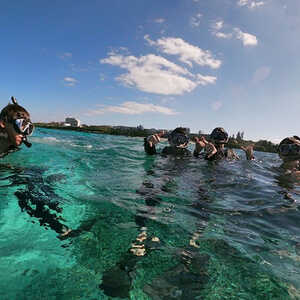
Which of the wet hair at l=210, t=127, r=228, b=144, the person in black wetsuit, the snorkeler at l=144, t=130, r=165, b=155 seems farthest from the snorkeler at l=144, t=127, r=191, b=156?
the person in black wetsuit

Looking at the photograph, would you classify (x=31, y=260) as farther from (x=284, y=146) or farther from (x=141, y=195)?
(x=284, y=146)

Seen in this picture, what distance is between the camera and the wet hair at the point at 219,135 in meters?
9.58

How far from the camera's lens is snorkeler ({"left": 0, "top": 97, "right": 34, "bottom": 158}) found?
169 inches

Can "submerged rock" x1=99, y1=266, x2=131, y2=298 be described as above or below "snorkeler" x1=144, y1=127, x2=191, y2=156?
below

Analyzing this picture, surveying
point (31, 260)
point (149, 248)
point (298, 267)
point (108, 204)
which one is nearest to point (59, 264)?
point (31, 260)

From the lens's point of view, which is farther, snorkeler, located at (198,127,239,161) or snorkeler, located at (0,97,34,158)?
snorkeler, located at (198,127,239,161)

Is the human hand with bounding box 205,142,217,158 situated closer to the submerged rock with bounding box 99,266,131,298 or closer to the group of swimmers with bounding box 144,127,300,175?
the group of swimmers with bounding box 144,127,300,175

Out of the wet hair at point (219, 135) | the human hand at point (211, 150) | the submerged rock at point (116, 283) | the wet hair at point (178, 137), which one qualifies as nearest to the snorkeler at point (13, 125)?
the submerged rock at point (116, 283)

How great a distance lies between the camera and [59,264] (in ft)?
8.02

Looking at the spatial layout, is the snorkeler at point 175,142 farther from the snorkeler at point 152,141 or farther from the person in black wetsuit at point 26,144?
the person in black wetsuit at point 26,144

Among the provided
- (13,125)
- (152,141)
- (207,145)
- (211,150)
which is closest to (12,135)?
(13,125)

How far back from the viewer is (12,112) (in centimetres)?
435

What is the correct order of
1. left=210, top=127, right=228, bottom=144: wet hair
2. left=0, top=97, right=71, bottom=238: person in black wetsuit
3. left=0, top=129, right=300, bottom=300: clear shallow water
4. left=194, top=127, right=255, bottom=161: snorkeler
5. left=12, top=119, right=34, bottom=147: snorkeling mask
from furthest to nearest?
left=210, top=127, right=228, bottom=144: wet hair
left=194, top=127, right=255, bottom=161: snorkeler
left=12, top=119, right=34, bottom=147: snorkeling mask
left=0, top=97, right=71, bottom=238: person in black wetsuit
left=0, top=129, right=300, bottom=300: clear shallow water

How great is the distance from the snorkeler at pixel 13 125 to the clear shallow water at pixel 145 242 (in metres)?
1.05
